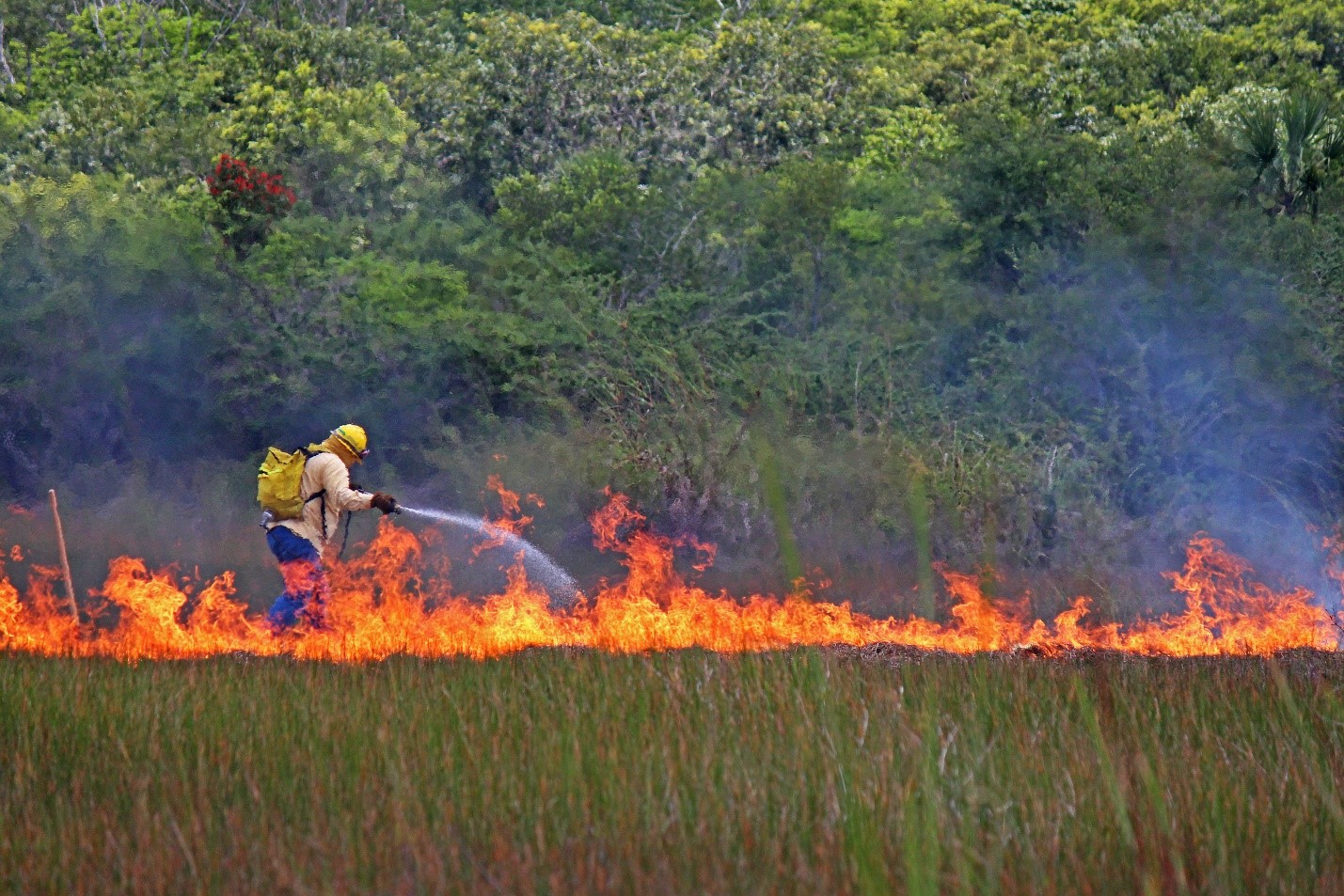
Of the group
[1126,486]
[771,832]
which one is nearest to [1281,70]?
[1126,486]

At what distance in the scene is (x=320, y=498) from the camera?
1126 cm

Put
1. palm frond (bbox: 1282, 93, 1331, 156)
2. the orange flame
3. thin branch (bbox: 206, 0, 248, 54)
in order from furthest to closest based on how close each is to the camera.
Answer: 1. thin branch (bbox: 206, 0, 248, 54)
2. palm frond (bbox: 1282, 93, 1331, 156)
3. the orange flame

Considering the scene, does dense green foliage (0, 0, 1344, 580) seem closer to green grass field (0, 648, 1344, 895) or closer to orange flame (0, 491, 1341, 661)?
orange flame (0, 491, 1341, 661)

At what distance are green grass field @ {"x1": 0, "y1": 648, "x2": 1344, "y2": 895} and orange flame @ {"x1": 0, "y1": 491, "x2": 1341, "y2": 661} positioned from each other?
1.70 m

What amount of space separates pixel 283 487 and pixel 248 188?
13.5m

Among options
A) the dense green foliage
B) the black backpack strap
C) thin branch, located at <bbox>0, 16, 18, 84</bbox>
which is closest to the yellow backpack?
the black backpack strap

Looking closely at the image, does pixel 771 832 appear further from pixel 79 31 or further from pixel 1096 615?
pixel 79 31

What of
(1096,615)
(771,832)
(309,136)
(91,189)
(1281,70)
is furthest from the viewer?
(1281,70)

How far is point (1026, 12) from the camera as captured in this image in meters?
32.3

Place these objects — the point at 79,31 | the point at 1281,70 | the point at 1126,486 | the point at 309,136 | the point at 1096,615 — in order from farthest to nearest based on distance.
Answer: the point at 79,31 → the point at 1281,70 → the point at 309,136 → the point at 1126,486 → the point at 1096,615

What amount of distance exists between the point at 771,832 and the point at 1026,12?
95.5 ft

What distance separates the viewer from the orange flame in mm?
11086

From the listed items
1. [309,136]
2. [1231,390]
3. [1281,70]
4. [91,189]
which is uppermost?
[1281,70]

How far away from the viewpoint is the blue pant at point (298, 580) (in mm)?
11180
